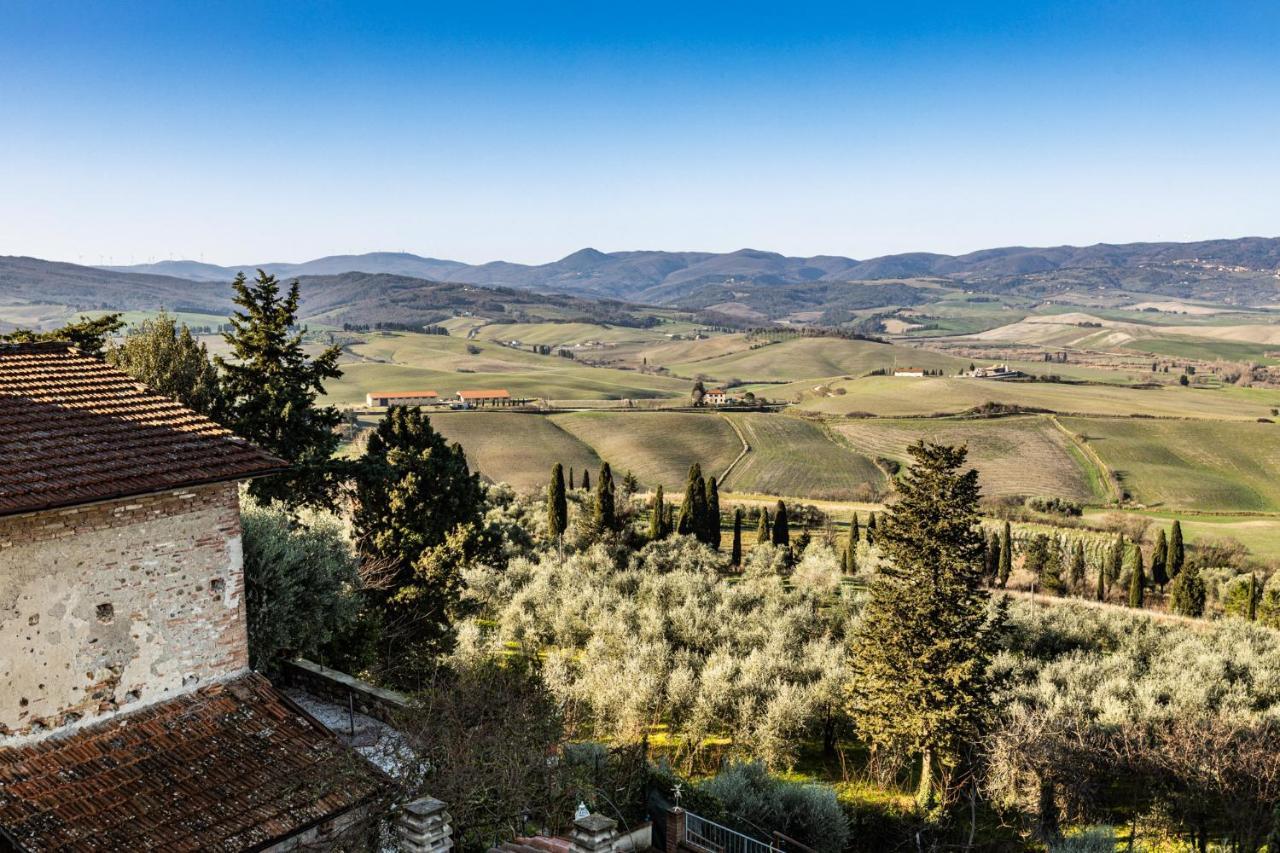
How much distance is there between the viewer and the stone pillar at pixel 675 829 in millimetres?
12453

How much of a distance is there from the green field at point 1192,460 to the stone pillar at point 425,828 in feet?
275

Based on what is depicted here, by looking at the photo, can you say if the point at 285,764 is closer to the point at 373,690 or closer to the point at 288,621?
the point at 373,690

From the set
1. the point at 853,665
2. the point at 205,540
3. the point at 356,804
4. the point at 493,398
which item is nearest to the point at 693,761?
the point at 853,665

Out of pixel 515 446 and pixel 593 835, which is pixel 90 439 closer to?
pixel 593 835

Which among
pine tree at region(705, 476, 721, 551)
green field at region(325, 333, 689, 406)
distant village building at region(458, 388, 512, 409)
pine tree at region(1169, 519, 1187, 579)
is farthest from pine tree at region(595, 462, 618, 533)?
green field at region(325, 333, 689, 406)

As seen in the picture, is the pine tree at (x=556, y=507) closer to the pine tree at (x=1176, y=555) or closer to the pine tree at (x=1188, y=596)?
the pine tree at (x=1188, y=596)

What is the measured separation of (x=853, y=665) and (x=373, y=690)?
14222 mm

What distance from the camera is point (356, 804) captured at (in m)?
10.5

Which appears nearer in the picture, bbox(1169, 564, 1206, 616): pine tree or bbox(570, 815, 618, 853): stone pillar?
bbox(570, 815, 618, 853): stone pillar

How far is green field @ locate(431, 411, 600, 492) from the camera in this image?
8044 centimetres

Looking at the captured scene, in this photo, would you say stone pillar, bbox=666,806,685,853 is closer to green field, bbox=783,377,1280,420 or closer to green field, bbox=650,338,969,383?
green field, bbox=783,377,1280,420

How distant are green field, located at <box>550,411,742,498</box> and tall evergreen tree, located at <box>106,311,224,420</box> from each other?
182 feet

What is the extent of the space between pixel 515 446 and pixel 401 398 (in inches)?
1415

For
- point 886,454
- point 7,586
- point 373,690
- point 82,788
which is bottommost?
point 886,454
